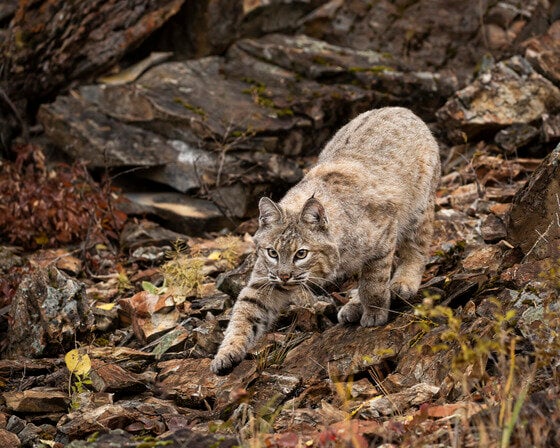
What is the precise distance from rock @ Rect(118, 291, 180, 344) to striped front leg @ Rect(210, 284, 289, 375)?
1.26m

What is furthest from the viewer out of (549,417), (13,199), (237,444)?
(13,199)

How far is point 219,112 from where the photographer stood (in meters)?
11.3

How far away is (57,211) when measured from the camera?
1010cm

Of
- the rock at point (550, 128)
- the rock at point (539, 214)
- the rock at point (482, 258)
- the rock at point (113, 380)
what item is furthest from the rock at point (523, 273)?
the rock at point (550, 128)

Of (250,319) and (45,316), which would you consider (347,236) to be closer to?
(250,319)

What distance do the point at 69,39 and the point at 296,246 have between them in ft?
22.0

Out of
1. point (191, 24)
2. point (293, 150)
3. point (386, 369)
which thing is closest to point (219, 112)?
point (293, 150)

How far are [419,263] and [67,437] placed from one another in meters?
3.50

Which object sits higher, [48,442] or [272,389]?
[48,442]

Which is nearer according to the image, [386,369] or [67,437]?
[67,437]

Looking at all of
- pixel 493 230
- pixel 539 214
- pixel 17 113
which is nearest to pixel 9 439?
pixel 539 214

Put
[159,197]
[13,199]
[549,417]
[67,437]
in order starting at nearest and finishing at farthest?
[549,417]
[67,437]
[13,199]
[159,197]

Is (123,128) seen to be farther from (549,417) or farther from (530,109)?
(549,417)

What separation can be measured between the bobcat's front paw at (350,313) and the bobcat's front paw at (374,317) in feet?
0.75
